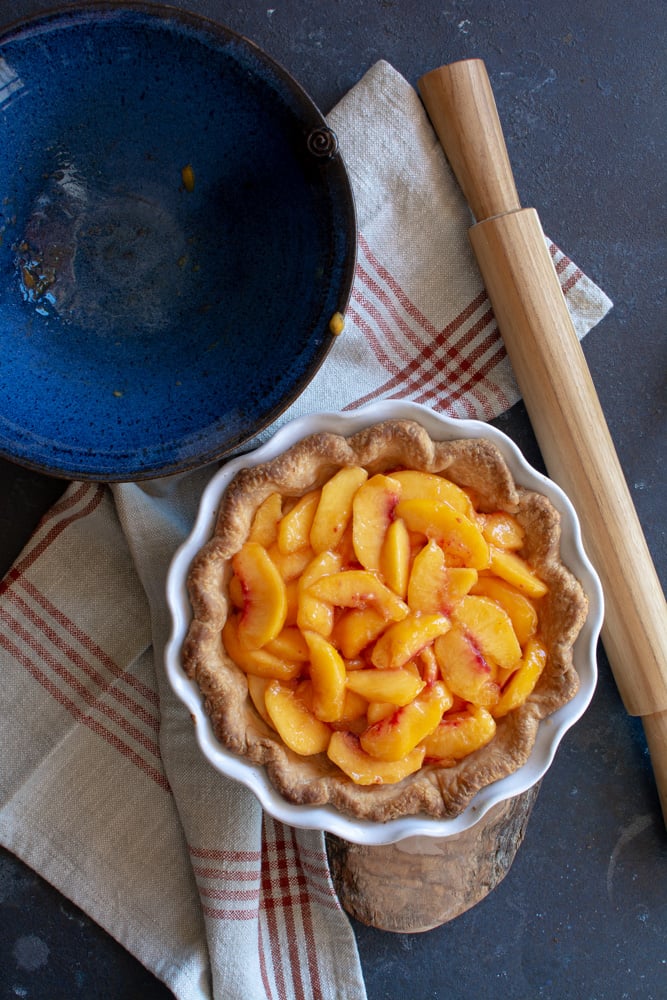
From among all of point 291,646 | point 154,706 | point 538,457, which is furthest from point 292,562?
point 538,457

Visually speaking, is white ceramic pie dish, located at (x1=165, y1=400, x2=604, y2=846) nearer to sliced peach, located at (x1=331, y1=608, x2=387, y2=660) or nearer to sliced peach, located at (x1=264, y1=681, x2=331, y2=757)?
sliced peach, located at (x1=264, y1=681, x2=331, y2=757)

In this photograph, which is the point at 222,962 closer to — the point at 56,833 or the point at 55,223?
the point at 56,833

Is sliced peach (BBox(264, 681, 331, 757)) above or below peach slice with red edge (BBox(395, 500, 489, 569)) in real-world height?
below

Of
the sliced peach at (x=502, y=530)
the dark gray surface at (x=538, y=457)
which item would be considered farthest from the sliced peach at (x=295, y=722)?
the dark gray surface at (x=538, y=457)

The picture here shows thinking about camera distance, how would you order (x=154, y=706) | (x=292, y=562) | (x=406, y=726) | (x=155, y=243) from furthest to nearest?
(x=154, y=706) < (x=155, y=243) < (x=292, y=562) < (x=406, y=726)

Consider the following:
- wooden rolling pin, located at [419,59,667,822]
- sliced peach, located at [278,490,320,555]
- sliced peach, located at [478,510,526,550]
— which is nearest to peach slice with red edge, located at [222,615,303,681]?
sliced peach, located at [278,490,320,555]

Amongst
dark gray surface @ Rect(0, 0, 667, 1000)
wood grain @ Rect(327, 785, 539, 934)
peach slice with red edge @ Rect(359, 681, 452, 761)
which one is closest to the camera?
peach slice with red edge @ Rect(359, 681, 452, 761)

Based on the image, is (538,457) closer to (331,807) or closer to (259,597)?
(259,597)

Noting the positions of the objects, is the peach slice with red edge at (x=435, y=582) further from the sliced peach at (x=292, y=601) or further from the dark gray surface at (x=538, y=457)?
the dark gray surface at (x=538, y=457)
